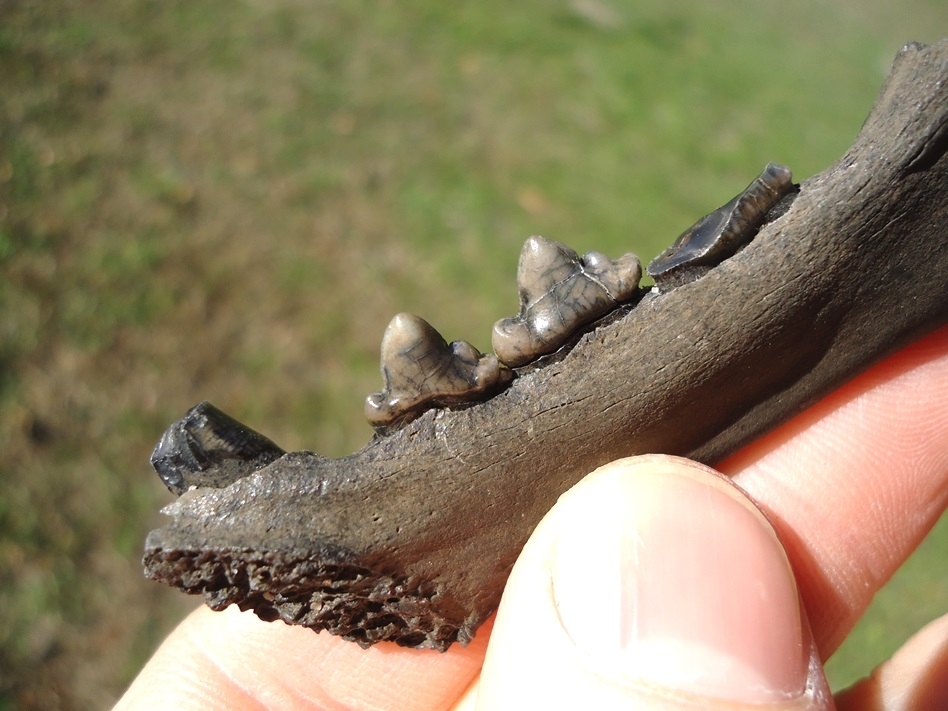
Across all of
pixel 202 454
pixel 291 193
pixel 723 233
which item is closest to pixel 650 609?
A: pixel 723 233

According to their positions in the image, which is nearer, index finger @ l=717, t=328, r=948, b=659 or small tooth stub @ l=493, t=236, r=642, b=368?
small tooth stub @ l=493, t=236, r=642, b=368

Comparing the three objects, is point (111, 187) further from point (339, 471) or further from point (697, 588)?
point (697, 588)

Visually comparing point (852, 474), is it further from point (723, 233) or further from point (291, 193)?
point (291, 193)

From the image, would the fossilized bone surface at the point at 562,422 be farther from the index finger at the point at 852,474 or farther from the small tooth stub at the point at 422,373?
the index finger at the point at 852,474

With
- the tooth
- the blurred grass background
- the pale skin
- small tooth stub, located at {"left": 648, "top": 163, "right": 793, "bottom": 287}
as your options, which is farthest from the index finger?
the blurred grass background

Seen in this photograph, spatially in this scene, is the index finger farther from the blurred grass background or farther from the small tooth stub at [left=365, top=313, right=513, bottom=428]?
the blurred grass background

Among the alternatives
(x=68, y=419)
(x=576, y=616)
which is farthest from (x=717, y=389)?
(x=68, y=419)
